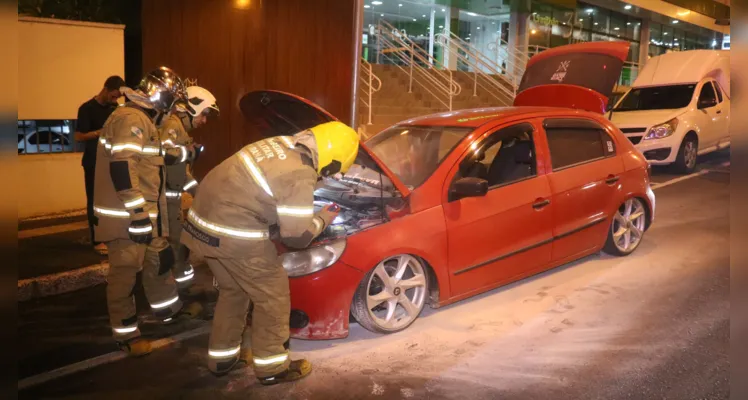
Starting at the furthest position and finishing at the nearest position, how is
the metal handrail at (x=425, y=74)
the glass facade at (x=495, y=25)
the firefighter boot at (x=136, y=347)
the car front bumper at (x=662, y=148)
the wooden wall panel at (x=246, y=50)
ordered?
the glass facade at (x=495, y=25) < the metal handrail at (x=425, y=74) < the car front bumper at (x=662, y=148) < the wooden wall panel at (x=246, y=50) < the firefighter boot at (x=136, y=347)

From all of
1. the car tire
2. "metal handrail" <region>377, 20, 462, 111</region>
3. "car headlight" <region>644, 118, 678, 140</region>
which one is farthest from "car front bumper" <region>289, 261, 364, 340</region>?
"metal handrail" <region>377, 20, 462, 111</region>

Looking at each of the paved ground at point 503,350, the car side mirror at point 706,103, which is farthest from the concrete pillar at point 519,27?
the paved ground at point 503,350

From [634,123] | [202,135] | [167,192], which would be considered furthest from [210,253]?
[634,123]

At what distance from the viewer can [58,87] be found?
7.87 metres

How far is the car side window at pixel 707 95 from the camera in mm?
12094

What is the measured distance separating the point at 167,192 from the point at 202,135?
4.45 meters

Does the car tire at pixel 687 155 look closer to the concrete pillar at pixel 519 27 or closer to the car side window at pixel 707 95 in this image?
the car side window at pixel 707 95

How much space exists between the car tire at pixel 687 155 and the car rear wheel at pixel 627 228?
5.93m

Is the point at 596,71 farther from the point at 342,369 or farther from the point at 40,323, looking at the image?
the point at 40,323

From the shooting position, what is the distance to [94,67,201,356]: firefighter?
4.16 metres

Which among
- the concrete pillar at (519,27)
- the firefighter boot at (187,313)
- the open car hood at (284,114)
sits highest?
the concrete pillar at (519,27)

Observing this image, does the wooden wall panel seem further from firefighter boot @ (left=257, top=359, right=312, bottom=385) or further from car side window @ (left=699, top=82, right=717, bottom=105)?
car side window @ (left=699, top=82, right=717, bottom=105)

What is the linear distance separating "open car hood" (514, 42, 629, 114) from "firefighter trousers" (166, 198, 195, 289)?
418 cm

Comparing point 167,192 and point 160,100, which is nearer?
point 160,100
